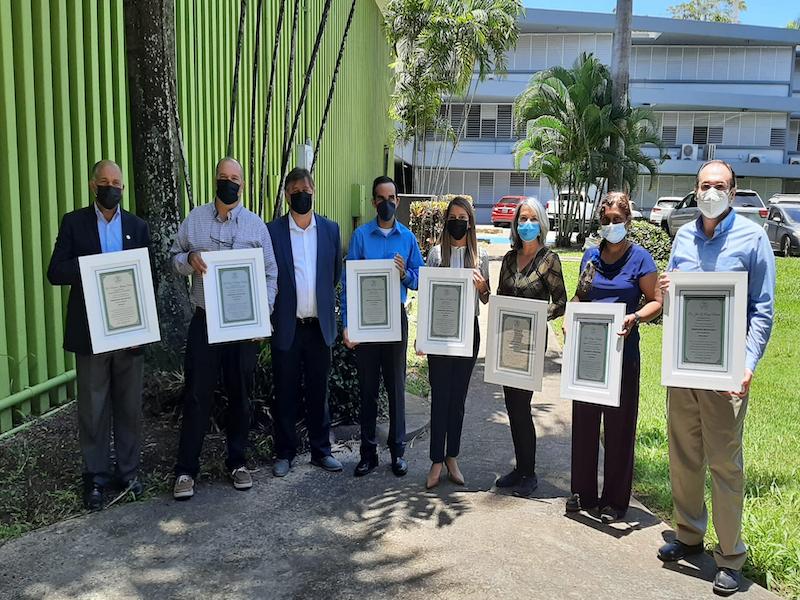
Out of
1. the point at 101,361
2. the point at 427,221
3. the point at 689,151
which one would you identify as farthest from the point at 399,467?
the point at 689,151

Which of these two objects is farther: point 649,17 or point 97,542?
point 649,17

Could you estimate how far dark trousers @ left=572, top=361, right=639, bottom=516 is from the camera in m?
4.52

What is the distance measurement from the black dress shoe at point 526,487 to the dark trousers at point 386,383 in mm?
930

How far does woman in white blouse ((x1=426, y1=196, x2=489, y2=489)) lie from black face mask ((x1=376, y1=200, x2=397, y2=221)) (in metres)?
0.41

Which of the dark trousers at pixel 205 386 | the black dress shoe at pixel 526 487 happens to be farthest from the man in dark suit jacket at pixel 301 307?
the black dress shoe at pixel 526 487

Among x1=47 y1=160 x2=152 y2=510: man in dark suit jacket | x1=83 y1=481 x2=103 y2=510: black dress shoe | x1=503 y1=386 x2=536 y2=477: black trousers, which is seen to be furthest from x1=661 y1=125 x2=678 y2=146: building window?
x1=83 y1=481 x2=103 y2=510: black dress shoe

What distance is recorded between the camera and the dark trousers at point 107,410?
461 centimetres

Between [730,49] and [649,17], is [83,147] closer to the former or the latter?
[649,17]

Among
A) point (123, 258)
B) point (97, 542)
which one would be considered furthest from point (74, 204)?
point (97, 542)

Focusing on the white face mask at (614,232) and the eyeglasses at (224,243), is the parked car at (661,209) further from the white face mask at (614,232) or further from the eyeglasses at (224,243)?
the eyeglasses at (224,243)

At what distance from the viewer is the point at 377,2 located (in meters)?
21.0

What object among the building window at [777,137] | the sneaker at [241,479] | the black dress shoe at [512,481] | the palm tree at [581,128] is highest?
the building window at [777,137]

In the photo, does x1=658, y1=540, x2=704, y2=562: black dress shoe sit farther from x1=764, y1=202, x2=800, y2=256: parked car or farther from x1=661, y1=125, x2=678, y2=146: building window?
x1=661, y1=125, x2=678, y2=146: building window

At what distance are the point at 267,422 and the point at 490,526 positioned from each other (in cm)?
231
